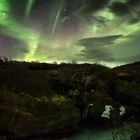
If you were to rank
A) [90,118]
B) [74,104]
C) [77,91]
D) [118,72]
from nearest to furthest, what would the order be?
[74,104] → [77,91] → [90,118] → [118,72]

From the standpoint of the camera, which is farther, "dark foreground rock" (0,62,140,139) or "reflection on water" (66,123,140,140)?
"dark foreground rock" (0,62,140,139)

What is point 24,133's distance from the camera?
104 ft

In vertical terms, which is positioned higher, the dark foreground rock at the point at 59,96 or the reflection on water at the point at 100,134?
the dark foreground rock at the point at 59,96

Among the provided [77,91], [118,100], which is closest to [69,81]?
[77,91]

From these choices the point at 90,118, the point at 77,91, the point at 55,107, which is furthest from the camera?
the point at 90,118

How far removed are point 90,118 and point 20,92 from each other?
13.4 metres

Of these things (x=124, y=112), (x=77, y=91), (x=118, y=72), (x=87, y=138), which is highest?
(x=118, y=72)

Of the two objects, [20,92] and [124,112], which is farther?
[124,112]

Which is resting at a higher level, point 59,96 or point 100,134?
point 59,96

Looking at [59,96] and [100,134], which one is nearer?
[100,134]

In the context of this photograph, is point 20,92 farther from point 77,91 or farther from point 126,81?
point 126,81

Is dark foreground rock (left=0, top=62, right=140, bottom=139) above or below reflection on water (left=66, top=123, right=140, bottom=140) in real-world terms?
above

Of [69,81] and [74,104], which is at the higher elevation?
[69,81]

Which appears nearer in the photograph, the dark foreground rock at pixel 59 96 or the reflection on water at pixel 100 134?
the reflection on water at pixel 100 134
